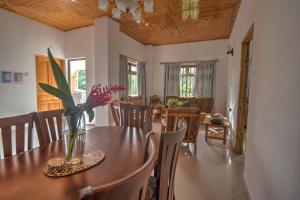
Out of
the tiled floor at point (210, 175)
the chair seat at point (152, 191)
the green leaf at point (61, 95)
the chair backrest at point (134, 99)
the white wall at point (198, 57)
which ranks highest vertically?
the white wall at point (198, 57)

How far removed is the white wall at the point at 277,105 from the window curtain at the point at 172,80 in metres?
4.76

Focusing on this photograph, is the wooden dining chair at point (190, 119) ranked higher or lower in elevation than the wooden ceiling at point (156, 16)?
lower

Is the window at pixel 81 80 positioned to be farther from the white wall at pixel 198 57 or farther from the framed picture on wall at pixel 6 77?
the white wall at pixel 198 57

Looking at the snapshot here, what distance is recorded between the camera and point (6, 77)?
12.9ft

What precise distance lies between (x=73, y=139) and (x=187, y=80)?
584 centimetres

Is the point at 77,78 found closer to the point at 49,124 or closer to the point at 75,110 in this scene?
the point at 49,124

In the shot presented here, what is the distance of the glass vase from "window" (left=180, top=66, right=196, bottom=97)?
18.7 ft

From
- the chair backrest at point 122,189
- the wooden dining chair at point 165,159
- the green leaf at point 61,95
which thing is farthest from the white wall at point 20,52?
the chair backrest at point 122,189

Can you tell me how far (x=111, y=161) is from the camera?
1.14m

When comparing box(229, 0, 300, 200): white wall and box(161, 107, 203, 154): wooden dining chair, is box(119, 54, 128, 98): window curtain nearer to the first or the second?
box(161, 107, 203, 154): wooden dining chair

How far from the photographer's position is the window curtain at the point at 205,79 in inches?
239

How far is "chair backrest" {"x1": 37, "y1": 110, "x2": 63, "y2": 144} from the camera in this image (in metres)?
1.52

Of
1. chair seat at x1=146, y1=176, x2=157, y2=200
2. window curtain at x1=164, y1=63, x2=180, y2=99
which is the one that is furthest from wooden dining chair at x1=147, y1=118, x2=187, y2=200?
window curtain at x1=164, y1=63, x2=180, y2=99

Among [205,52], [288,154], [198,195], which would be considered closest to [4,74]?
[198,195]
